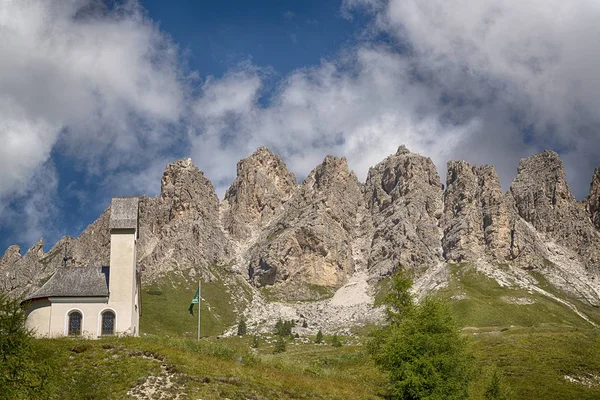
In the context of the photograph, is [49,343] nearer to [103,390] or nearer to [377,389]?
[103,390]

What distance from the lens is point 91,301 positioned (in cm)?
5953

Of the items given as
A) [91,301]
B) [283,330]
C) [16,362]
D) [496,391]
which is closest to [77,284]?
[91,301]

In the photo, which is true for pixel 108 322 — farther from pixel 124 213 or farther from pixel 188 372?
pixel 188 372

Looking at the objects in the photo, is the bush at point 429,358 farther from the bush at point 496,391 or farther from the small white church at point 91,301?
the small white church at point 91,301

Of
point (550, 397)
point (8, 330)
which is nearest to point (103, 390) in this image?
point (8, 330)

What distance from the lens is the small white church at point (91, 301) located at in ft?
194

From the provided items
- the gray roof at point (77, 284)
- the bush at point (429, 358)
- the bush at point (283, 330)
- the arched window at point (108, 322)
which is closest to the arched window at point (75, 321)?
the gray roof at point (77, 284)

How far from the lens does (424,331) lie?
46688mm

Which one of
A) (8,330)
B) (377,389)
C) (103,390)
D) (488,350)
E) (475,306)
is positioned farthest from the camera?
(475,306)

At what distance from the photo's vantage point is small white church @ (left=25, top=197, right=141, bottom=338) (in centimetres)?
5900

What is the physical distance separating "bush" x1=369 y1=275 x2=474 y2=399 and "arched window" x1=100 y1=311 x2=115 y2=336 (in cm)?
2580

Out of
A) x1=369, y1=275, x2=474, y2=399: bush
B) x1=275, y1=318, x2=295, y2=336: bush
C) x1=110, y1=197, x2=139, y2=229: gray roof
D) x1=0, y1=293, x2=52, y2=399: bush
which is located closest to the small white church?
x1=110, y1=197, x2=139, y2=229: gray roof

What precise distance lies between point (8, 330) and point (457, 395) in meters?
29.1

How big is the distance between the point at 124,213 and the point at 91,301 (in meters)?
9.08
